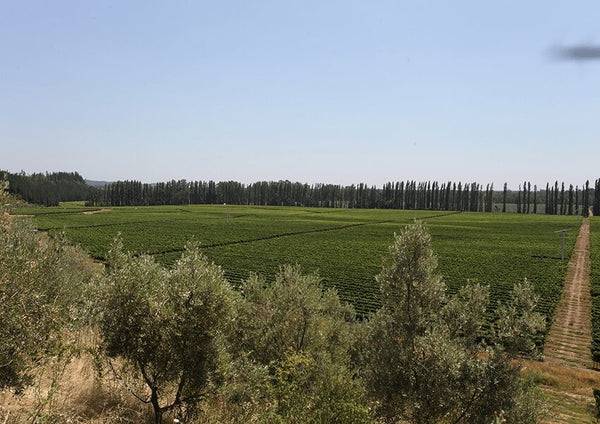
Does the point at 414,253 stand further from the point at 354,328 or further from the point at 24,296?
the point at 24,296

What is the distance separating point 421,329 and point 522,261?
74.3 meters

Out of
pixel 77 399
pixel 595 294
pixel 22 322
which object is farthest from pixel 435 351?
pixel 595 294

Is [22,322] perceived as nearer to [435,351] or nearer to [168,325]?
[168,325]

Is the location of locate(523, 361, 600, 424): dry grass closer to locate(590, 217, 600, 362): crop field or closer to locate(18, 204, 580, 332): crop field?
locate(590, 217, 600, 362): crop field

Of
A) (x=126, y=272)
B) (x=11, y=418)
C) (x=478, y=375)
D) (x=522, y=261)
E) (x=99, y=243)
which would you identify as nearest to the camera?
(x=11, y=418)

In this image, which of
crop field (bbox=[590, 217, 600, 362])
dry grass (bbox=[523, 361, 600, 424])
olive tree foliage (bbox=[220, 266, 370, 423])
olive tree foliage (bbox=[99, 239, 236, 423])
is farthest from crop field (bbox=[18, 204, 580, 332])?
olive tree foliage (bbox=[99, 239, 236, 423])

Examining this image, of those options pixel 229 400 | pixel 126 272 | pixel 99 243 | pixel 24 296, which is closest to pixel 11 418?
pixel 24 296

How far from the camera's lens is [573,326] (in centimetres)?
4319

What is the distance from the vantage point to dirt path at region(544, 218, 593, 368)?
1389 inches

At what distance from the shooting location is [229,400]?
534 inches

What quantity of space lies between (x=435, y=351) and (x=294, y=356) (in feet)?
18.3

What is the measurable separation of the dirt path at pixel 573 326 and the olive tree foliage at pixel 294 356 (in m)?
23.7

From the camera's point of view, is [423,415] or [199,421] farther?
[423,415]

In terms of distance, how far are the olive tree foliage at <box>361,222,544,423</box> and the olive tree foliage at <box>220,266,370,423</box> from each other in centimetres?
175
